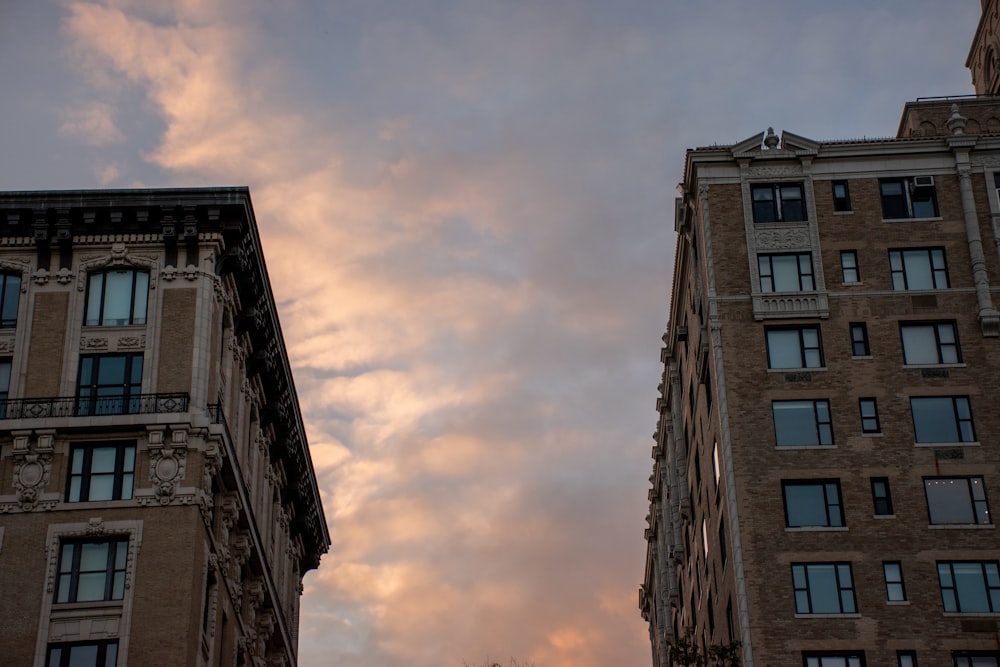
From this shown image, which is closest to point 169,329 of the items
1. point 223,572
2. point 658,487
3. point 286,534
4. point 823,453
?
point 223,572

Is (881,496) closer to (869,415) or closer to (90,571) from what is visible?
(869,415)

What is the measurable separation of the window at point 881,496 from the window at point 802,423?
2731 mm

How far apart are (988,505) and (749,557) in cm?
1102

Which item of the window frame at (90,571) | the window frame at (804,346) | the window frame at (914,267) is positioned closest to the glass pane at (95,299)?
the window frame at (90,571)

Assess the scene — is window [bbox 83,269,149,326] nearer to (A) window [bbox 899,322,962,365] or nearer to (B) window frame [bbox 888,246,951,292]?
(A) window [bbox 899,322,962,365]

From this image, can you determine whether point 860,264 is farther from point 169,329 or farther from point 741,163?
point 169,329

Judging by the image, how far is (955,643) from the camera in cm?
6356

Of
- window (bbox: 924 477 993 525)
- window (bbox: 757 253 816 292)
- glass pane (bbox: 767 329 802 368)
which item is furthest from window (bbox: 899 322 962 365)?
window (bbox: 924 477 993 525)

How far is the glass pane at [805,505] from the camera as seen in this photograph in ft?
220

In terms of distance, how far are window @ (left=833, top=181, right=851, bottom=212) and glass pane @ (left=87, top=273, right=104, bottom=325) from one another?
35.2 m

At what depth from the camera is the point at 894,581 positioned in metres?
65.4

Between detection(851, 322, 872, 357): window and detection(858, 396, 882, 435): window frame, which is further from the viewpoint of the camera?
detection(851, 322, 872, 357): window

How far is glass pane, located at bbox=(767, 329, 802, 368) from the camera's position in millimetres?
71250

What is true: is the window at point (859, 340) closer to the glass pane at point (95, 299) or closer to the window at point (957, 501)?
the window at point (957, 501)
